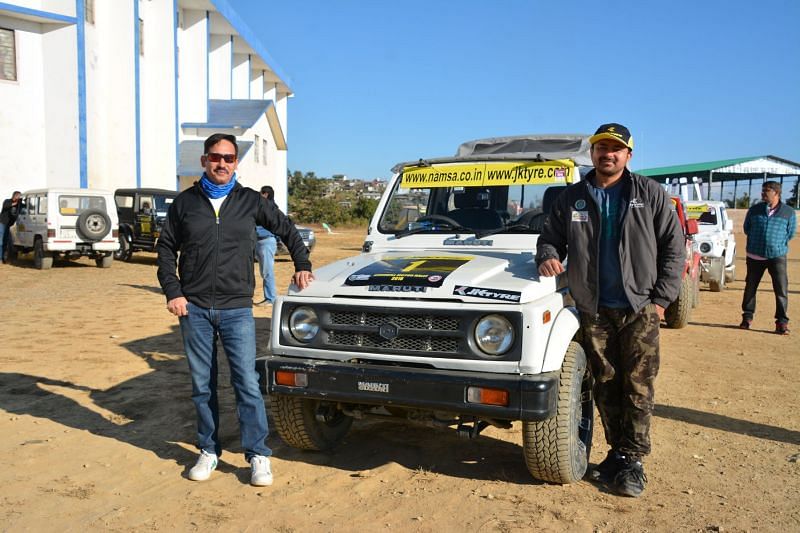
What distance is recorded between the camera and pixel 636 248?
3.88 m

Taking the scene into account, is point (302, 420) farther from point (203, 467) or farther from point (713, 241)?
point (713, 241)

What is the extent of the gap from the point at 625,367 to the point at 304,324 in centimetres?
184

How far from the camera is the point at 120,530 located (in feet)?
11.5

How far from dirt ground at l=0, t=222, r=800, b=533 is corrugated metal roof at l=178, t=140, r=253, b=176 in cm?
1878

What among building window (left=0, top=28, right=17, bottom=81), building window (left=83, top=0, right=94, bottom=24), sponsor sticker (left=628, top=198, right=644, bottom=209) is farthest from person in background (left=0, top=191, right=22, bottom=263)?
sponsor sticker (left=628, top=198, right=644, bottom=209)

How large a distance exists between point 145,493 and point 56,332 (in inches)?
212

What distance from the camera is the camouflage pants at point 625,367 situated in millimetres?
3926

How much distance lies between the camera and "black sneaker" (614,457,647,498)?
12.8 ft

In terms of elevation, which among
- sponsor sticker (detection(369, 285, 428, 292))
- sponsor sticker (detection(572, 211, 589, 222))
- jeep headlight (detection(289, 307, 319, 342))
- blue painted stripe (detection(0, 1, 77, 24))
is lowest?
jeep headlight (detection(289, 307, 319, 342))

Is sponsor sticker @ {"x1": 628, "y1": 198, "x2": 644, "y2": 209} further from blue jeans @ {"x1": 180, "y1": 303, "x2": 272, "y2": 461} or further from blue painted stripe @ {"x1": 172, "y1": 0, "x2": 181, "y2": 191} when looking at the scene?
blue painted stripe @ {"x1": 172, "y1": 0, "x2": 181, "y2": 191}

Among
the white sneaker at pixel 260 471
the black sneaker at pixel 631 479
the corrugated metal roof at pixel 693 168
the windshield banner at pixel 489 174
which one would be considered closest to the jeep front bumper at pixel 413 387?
the white sneaker at pixel 260 471

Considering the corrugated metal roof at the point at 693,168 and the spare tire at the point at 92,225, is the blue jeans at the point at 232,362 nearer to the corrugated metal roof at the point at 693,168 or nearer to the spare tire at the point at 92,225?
the spare tire at the point at 92,225

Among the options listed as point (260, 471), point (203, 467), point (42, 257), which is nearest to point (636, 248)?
point (260, 471)

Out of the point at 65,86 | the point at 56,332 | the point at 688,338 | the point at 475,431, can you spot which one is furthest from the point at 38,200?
the point at 475,431
